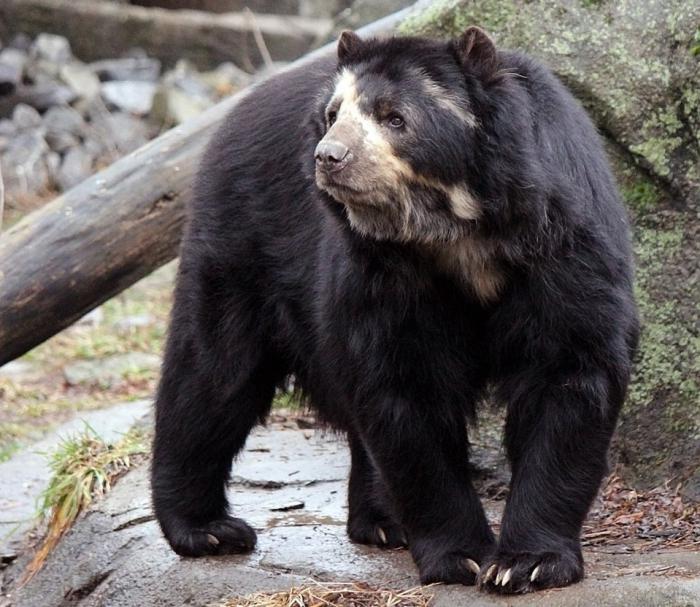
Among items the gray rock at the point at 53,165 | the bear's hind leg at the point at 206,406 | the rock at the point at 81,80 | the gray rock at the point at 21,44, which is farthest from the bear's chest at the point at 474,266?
the gray rock at the point at 21,44

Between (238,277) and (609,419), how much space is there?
5.22ft

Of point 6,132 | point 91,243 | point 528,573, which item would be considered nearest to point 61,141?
point 6,132

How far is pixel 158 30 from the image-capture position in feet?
52.9

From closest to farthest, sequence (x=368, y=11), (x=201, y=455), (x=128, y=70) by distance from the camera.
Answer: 1. (x=201, y=455)
2. (x=368, y=11)
3. (x=128, y=70)

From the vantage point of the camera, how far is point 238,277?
16.6 feet

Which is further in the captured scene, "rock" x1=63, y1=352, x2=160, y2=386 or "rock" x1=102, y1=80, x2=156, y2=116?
"rock" x1=102, y1=80, x2=156, y2=116

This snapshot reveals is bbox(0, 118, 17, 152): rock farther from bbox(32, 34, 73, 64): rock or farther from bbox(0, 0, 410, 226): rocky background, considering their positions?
bbox(32, 34, 73, 64): rock

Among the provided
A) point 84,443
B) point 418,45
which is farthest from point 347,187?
point 84,443

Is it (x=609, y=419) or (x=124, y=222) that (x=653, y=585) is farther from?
(x=124, y=222)

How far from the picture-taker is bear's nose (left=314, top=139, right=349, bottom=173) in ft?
12.6

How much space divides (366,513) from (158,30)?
1201 centimetres

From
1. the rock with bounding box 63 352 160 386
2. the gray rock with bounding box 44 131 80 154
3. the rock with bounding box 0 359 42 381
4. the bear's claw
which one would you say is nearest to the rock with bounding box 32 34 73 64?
the gray rock with bounding box 44 131 80 154

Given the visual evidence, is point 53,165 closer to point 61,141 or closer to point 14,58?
point 61,141

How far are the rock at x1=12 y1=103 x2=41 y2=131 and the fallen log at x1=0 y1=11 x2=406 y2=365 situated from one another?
8.39 meters
